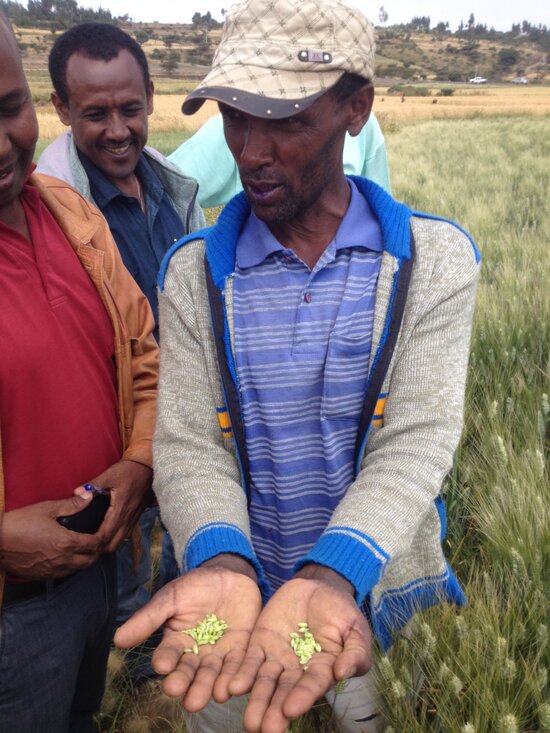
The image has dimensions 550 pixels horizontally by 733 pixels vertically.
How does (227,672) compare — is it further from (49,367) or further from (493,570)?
(493,570)

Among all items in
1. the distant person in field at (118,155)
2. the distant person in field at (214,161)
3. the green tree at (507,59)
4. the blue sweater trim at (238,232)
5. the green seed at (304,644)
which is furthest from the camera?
the green tree at (507,59)

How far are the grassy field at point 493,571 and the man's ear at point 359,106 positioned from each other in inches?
39.6

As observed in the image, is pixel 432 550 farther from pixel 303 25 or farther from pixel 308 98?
pixel 303 25

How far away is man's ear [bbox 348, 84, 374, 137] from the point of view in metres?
1.34

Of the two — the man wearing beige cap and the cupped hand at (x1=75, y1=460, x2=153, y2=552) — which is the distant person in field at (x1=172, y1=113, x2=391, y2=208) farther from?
the cupped hand at (x1=75, y1=460, x2=153, y2=552)

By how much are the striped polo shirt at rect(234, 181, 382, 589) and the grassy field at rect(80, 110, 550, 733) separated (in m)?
0.40

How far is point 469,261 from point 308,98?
0.44 metres

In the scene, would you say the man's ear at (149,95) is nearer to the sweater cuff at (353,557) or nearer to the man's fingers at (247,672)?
the sweater cuff at (353,557)

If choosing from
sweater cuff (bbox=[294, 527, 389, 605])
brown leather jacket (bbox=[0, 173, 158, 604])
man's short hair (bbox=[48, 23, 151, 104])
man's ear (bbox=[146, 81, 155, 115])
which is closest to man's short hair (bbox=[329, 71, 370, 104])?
brown leather jacket (bbox=[0, 173, 158, 604])

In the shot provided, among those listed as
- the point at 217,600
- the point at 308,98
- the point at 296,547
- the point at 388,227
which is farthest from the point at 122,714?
the point at 308,98

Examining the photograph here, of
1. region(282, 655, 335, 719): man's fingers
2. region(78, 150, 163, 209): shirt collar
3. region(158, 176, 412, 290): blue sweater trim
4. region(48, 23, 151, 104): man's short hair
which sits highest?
region(48, 23, 151, 104): man's short hair

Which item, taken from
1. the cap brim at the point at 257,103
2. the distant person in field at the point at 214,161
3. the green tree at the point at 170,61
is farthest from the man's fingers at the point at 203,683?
the green tree at the point at 170,61

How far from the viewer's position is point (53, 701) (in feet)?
4.81

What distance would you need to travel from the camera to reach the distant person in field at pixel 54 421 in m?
1.33
